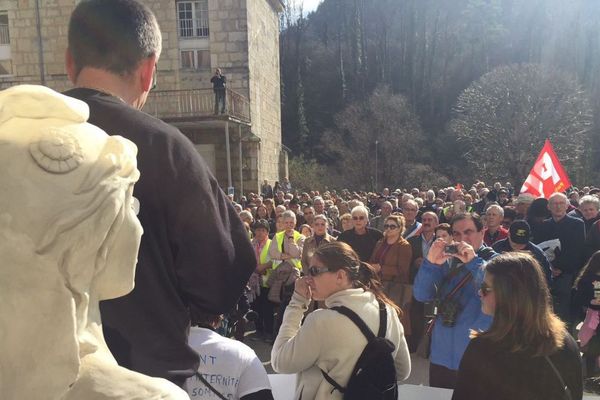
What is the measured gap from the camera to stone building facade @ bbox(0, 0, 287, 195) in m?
17.5

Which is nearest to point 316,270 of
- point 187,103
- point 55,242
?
point 55,242

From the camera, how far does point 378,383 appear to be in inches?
95.0

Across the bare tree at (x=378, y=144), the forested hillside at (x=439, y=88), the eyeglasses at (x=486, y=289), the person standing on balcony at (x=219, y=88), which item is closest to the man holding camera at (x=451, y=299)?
the eyeglasses at (x=486, y=289)

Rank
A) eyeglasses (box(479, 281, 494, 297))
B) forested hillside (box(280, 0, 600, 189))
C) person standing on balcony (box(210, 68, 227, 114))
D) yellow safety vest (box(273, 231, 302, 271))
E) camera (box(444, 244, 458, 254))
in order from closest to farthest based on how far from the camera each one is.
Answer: eyeglasses (box(479, 281, 494, 297)) → camera (box(444, 244, 458, 254)) → yellow safety vest (box(273, 231, 302, 271)) → person standing on balcony (box(210, 68, 227, 114)) → forested hillside (box(280, 0, 600, 189))

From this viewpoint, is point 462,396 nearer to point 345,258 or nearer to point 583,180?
point 345,258

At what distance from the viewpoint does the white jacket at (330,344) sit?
2.44 m

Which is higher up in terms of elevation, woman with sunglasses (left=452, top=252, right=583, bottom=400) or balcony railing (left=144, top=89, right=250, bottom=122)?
balcony railing (left=144, top=89, right=250, bottom=122)

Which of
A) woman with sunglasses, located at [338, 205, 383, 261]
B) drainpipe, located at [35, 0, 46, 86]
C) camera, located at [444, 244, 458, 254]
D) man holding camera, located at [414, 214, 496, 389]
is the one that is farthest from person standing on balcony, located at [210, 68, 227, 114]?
camera, located at [444, 244, 458, 254]

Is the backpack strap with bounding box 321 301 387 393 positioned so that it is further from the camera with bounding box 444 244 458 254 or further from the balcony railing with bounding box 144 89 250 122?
the balcony railing with bounding box 144 89 250 122

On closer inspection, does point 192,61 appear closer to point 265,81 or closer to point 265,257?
point 265,81

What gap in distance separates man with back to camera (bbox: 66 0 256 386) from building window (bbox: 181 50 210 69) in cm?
1785

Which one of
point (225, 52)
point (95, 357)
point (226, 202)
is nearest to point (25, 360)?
point (95, 357)

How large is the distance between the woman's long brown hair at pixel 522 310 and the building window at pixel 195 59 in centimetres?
1727

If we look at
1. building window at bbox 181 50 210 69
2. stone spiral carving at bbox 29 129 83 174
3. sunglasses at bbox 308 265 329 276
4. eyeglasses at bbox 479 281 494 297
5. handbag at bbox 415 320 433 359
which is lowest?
handbag at bbox 415 320 433 359
